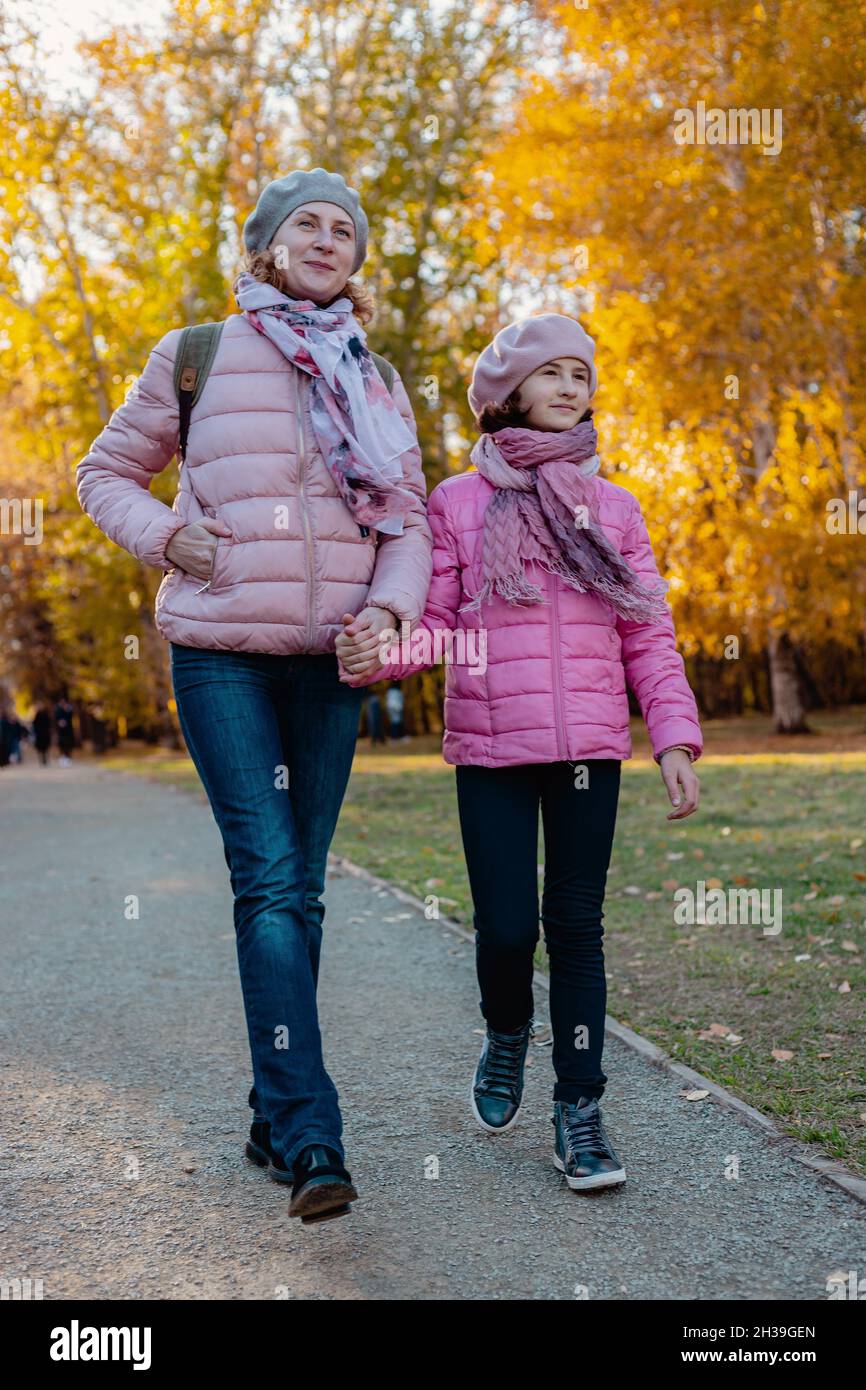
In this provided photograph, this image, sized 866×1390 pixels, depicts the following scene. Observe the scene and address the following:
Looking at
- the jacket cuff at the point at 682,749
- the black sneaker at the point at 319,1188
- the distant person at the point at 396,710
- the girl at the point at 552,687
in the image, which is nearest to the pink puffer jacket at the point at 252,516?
the girl at the point at 552,687

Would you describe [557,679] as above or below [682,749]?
above

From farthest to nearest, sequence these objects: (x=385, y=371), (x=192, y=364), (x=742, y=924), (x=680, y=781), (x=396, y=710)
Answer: (x=396, y=710) < (x=742, y=924) < (x=385, y=371) < (x=680, y=781) < (x=192, y=364)

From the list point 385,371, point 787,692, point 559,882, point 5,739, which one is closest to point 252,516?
point 385,371

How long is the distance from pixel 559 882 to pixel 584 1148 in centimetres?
65

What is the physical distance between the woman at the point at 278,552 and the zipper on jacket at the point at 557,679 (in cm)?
33

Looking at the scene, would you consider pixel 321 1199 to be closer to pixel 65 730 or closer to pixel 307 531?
pixel 307 531

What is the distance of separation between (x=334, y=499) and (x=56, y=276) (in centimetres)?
2258

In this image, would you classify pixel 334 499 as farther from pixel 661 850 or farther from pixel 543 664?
pixel 661 850

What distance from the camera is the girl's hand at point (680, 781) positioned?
133 inches

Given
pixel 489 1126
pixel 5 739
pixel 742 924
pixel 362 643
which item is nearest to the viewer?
pixel 362 643

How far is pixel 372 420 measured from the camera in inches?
130

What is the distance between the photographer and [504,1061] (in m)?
3.65

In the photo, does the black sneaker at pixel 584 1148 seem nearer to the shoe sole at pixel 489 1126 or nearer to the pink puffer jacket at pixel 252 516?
the shoe sole at pixel 489 1126

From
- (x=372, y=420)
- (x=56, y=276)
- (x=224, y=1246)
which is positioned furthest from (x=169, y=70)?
(x=224, y=1246)
